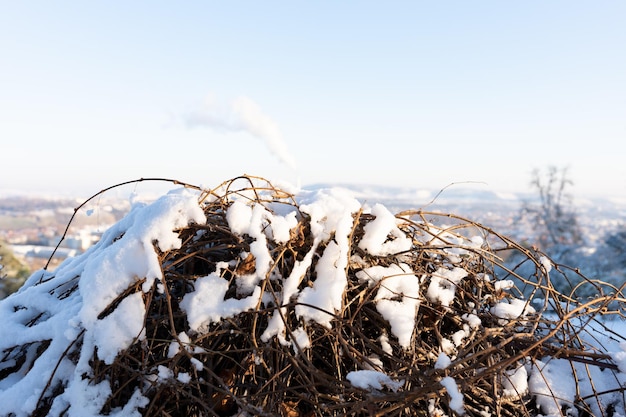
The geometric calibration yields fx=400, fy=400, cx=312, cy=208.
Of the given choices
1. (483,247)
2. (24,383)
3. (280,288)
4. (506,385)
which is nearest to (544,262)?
(483,247)

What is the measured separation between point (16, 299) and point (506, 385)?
1.43 meters

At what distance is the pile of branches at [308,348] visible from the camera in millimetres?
835

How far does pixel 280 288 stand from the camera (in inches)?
39.1

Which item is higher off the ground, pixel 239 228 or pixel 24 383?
pixel 239 228

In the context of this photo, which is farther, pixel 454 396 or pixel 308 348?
pixel 308 348

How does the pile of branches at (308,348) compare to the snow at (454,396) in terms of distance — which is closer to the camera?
the snow at (454,396)

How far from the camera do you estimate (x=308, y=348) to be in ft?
2.99

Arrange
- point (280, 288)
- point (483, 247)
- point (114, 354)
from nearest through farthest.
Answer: point (114, 354) → point (280, 288) → point (483, 247)

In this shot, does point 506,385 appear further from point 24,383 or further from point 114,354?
point 24,383

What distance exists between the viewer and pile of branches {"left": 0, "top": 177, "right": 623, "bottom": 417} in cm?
83

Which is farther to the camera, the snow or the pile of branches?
the pile of branches

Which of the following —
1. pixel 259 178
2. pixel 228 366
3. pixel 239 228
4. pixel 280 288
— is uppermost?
pixel 259 178

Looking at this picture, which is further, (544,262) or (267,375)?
(544,262)

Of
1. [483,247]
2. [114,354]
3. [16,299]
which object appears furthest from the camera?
[483,247]
